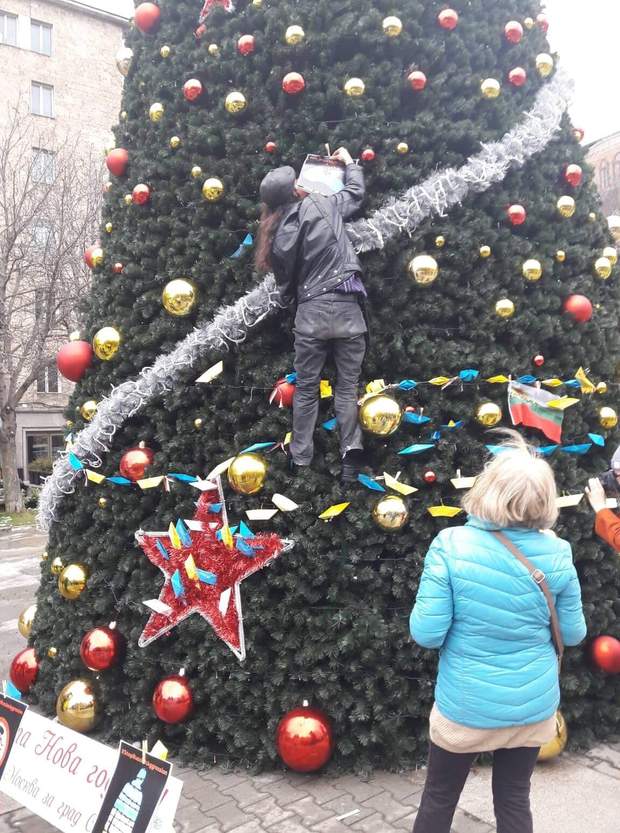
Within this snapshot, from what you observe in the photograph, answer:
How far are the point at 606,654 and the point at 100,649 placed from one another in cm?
305

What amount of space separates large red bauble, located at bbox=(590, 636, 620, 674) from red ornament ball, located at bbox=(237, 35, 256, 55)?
4.12 m

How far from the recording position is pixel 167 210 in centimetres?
421

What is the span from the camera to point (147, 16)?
435cm

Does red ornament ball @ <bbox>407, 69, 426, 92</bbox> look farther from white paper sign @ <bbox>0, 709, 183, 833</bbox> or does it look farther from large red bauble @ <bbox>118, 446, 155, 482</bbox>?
white paper sign @ <bbox>0, 709, 183, 833</bbox>

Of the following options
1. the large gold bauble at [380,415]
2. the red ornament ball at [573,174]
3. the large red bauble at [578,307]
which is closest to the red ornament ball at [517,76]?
the red ornament ball at [573,174]

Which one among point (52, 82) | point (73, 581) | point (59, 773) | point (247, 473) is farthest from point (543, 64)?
point (52, 82)

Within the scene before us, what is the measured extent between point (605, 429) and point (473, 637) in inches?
90.7

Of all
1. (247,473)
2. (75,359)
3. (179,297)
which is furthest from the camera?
(75,359)

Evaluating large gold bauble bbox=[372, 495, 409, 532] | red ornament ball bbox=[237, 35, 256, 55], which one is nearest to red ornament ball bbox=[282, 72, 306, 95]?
red ornament ball bbox=[237, 35, 256, 55]

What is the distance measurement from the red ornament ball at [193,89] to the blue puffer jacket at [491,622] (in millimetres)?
3189

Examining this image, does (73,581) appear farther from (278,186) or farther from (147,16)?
(147,16)

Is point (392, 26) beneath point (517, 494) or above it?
above

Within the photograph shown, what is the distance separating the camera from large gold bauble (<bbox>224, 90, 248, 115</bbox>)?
3.90 m

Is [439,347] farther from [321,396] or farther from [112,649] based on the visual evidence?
[112,649]
